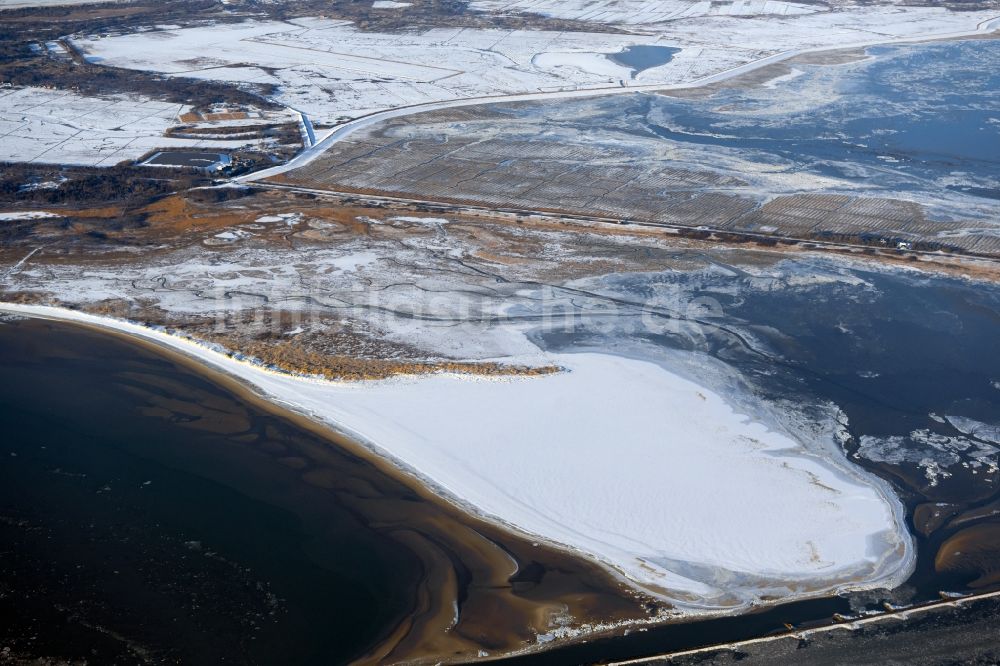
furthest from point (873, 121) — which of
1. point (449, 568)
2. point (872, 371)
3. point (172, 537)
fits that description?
point (172, 537)

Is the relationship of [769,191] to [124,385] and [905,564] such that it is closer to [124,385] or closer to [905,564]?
[905,564]

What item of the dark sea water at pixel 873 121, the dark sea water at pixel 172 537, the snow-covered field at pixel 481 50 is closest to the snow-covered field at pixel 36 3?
the snow-covered field at pixel 481 50

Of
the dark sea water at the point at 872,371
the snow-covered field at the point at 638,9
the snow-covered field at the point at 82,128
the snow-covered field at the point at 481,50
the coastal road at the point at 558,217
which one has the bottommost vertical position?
the dark sea water at the point at 872,371

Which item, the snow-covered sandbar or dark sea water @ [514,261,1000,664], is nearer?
dark sea water @ [514,261,1000,664]

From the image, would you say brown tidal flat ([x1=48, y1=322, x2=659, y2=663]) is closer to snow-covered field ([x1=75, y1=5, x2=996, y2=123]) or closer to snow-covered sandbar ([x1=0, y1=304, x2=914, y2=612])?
snow-covered sandbar ([x1=0, y1=304, x2=914, y2=612])

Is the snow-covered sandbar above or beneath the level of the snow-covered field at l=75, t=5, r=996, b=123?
beneath

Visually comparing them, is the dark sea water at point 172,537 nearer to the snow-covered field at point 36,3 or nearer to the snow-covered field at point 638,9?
the snow-covered field at point 638,9

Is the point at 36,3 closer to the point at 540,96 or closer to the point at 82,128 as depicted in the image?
the point at 82,128

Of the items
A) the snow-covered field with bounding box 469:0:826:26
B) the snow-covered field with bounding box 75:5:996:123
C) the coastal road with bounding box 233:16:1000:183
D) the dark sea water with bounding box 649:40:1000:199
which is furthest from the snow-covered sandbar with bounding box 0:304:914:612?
the snow-covered field with bounding box 469:0:826:26
